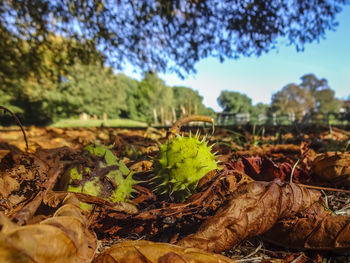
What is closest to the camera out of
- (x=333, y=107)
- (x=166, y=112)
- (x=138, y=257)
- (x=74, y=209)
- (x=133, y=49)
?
(x=138, y=257)

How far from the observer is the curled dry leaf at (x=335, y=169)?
4.59ft

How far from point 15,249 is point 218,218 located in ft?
1.89

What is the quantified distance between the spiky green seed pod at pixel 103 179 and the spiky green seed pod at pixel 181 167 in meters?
0.15

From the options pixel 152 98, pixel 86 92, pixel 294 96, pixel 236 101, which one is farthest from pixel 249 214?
pixel 236 101

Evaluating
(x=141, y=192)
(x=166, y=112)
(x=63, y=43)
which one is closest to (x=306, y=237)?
(x=141, y=192)

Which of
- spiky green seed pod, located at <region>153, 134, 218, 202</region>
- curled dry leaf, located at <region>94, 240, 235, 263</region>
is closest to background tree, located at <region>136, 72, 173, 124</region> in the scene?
spiky green seed pod, located at <region>153, 134, 218, 202</region>

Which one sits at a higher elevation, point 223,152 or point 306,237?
point 223,152

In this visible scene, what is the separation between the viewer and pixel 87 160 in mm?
1220

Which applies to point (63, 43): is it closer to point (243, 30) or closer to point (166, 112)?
point (243, 30)

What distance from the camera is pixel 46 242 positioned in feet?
1.82

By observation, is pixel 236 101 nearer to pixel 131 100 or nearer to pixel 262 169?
pixel 131 100

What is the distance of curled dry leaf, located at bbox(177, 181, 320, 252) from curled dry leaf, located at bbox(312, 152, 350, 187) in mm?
596

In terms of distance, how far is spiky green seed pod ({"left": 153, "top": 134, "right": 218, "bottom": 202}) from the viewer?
119 cm

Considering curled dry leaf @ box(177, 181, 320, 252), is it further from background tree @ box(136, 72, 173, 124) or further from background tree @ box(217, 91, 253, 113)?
background tree @ box(217, 91, 253, 113)
